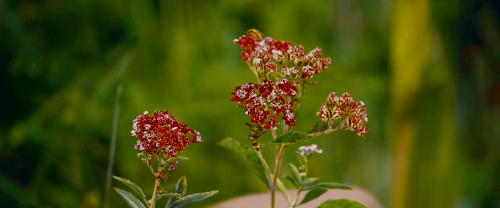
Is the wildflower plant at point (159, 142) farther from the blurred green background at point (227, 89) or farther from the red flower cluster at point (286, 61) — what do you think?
the blurred green background at point (227, 89)

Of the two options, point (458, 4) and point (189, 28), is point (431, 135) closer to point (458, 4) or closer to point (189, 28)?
point (458, 4)

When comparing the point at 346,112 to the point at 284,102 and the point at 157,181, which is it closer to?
the point at 284,102

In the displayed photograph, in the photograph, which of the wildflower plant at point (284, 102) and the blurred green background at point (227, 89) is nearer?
the wildflower plant at point (284, 102)

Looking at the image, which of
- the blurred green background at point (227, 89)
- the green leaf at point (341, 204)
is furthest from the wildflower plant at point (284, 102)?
the blurred green background at point (227, 89)

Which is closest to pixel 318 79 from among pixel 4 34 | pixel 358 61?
pixel 358 61

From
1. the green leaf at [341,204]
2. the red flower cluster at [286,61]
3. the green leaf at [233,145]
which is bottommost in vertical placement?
the green leaf at [341,204]

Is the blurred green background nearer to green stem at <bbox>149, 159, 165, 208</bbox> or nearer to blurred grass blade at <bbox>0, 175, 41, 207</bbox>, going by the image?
blurred grass blade at <bbox>0, 175, 41, 207</bbox>

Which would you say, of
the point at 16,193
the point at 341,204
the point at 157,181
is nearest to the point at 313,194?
the point at 341,204
